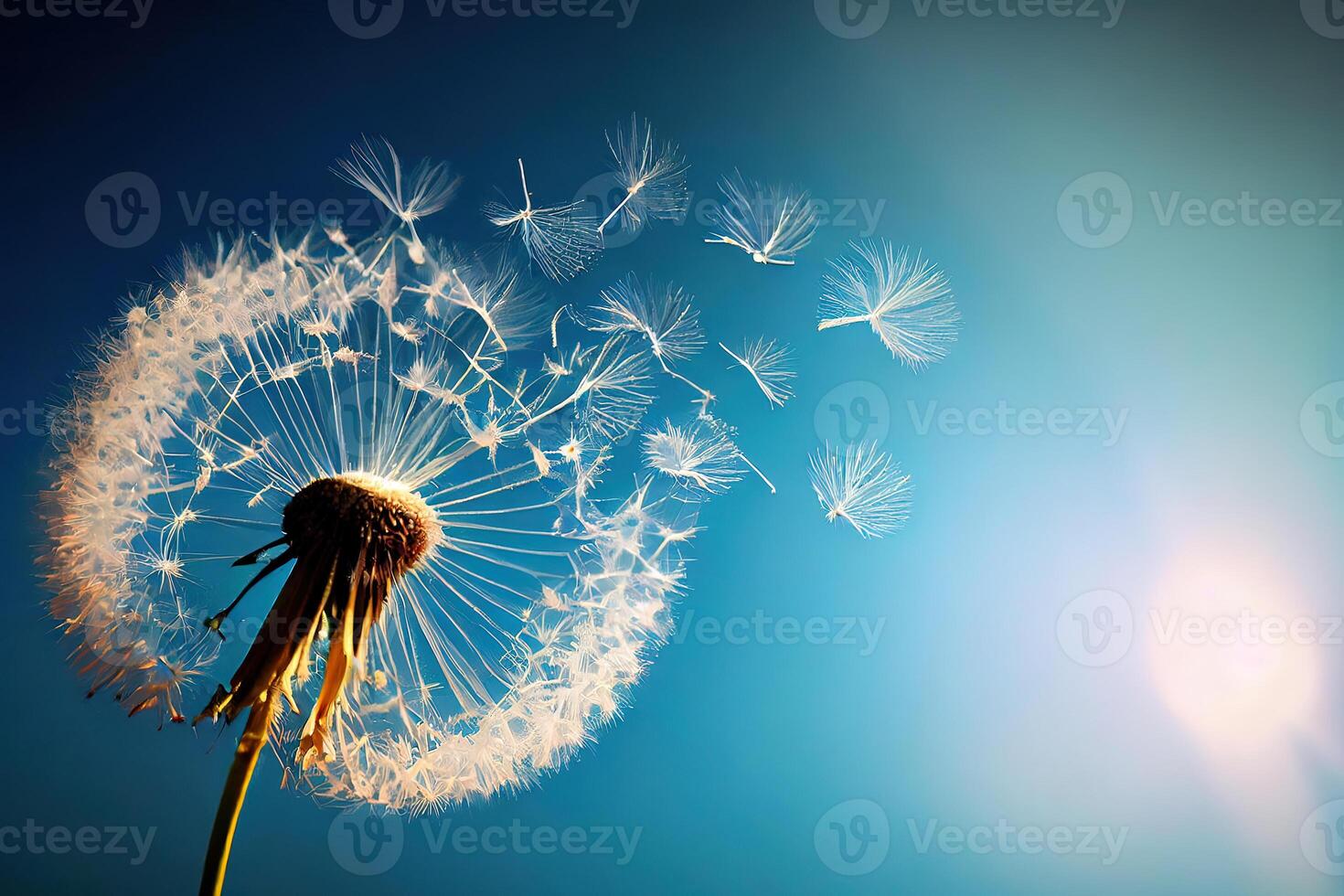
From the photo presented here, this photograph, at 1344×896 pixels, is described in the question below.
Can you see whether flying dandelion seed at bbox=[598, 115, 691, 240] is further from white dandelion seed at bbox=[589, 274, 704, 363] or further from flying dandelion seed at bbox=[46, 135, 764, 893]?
white dandelion seed at bbox=[589, 274, 704, 363]

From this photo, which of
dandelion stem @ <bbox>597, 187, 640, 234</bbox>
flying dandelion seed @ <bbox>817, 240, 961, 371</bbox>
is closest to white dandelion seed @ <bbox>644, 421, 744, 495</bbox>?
flying dandelion seed @ <bbox>817, 240, 961, 371</bbox>

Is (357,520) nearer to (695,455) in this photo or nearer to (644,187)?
(695,455)

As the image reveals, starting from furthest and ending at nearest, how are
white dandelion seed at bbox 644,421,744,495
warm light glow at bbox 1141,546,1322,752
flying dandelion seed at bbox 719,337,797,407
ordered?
warm light glow at bbox 1141,546,1322,752 < flying dandelion seed at bbox 719,337,797,407 < white dandelion seed at bbox 644,421,744,495

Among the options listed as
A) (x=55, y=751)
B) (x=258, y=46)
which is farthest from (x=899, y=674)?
(x=258, y=46)

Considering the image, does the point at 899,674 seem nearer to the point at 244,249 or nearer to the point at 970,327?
the point at 970,327

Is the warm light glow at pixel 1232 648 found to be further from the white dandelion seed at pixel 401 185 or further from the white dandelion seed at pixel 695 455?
the white dandelion seed at pixel 401 185

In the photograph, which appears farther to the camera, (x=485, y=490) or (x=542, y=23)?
(x=542, y=23)
